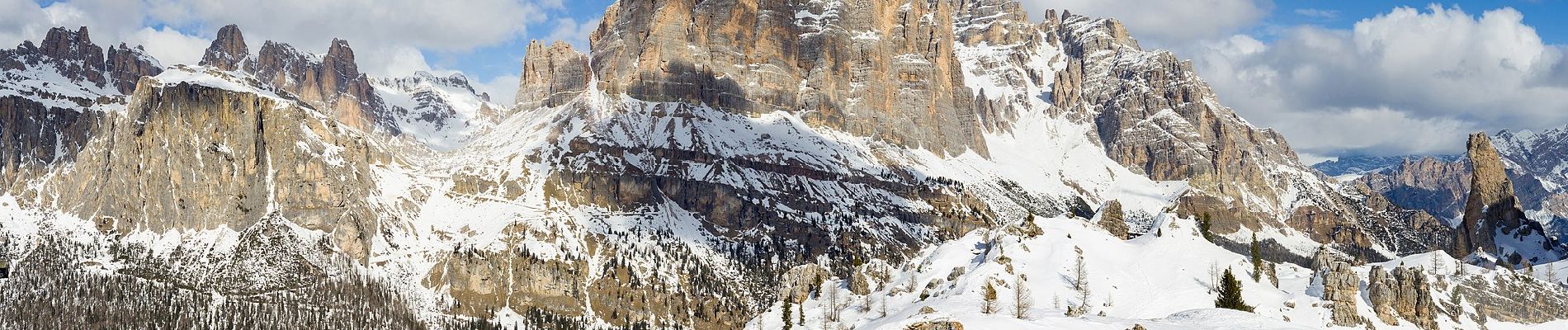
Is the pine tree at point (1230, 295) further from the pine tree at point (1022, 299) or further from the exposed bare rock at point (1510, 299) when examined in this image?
the exposed bare rock at point (1510, 299)

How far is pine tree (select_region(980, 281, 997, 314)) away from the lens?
131 m

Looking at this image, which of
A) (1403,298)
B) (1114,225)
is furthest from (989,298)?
(1114,225)

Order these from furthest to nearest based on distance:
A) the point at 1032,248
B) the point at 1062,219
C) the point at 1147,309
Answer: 1. the point at 1062,219
2. the point at 1032,248
3. the point at 1147,309

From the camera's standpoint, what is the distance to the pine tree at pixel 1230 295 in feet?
453

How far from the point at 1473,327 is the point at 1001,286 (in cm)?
5521

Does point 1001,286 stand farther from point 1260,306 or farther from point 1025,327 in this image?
point 1025,327

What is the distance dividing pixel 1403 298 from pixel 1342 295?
371 inches

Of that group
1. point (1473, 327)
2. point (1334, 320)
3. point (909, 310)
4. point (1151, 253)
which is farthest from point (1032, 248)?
point (1473, 327)

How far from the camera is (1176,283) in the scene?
153625mm

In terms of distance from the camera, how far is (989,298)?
461 ft

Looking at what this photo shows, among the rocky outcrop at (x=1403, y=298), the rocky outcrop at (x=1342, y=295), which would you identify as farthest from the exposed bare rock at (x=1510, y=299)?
the rocky outcrop at (x=1342, y=295)

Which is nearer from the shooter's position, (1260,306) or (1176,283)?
(1260,306)

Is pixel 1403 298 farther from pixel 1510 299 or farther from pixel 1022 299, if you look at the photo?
pixel 1022 299

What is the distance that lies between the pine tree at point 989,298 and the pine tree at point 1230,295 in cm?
2590
